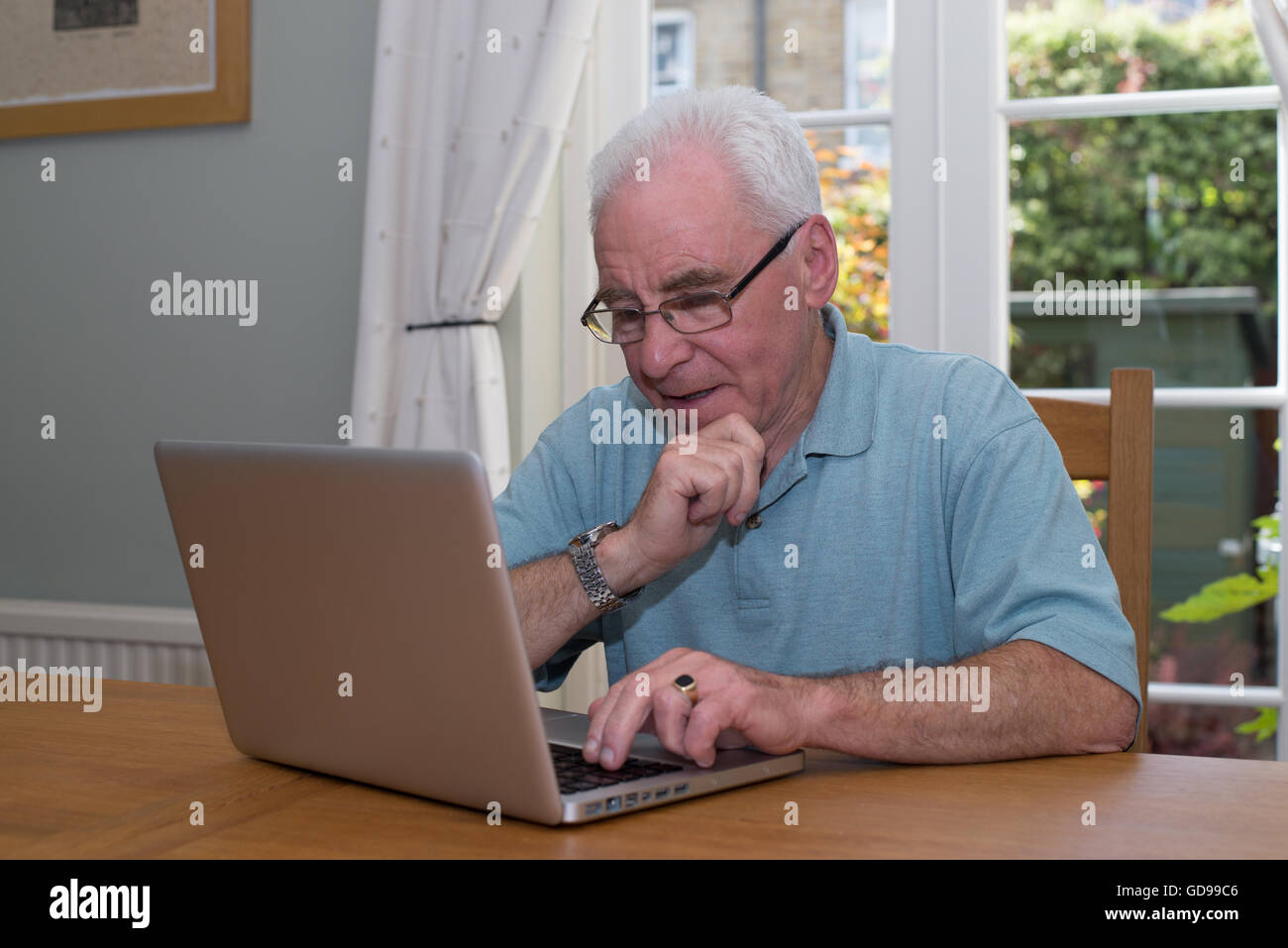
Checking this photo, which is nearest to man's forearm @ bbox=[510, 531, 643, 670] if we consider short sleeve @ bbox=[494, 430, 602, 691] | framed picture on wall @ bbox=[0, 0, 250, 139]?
short sleeve @ bbox=[494, 430, 602, 691]

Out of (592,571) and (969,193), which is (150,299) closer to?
(969,193)

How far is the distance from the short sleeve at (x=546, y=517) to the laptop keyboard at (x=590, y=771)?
0.47 meters

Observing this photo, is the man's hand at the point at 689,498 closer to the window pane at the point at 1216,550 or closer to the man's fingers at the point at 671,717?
the man's fingers at the point at 671,717

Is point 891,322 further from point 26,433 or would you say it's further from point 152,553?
point 26,433

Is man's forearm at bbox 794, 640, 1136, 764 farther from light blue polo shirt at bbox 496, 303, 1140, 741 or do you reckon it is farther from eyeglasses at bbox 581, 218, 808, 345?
eyeglasses at bbox 581, 218, 808, 345

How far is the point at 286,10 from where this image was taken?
238 centimetres

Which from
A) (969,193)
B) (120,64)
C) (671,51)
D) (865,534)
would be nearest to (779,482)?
(865,534)

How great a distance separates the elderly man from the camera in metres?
1.16

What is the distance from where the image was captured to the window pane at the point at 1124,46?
2248 millimetres

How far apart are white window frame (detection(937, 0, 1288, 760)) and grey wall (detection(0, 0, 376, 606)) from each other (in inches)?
39.0

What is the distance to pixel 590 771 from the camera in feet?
2.86

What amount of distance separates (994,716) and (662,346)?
0.49 meters
